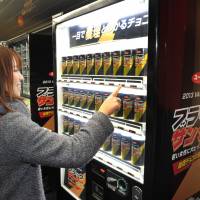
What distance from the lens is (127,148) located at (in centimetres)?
192

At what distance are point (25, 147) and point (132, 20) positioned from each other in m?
1.18

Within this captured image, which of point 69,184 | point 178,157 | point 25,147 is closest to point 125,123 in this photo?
point 178,157

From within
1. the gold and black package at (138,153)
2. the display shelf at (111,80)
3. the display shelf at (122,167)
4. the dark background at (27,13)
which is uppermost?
the dark background at (27,13)

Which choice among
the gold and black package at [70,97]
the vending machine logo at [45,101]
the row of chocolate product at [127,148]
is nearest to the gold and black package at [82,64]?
the gold and black package at [70,97]

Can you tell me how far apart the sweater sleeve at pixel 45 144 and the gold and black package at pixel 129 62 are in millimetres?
570

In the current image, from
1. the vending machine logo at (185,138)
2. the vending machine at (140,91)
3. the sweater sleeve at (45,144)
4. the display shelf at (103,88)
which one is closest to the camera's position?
the sweater sleeve at (45,144)

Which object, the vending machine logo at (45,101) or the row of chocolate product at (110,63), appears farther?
the vending machine logo at (45,101)

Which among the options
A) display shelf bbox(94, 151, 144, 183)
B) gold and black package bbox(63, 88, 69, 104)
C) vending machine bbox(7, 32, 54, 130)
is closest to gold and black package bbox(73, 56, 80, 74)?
gold and black package bbox(63, 88, 69, 104)

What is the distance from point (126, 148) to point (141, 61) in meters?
0.64

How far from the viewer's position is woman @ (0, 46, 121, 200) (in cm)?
129

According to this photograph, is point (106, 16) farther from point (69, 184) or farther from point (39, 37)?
point (69, 184)

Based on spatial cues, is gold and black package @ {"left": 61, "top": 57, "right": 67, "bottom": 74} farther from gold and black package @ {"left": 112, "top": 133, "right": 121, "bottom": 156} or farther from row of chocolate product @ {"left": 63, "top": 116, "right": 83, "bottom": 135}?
gold and black package @ {"left": 112, "top": 133, "right": 121, "bottom": 156}

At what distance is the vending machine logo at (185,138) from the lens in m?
1.55

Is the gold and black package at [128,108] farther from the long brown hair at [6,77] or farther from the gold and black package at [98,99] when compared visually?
the long brown hair at [6,77]
